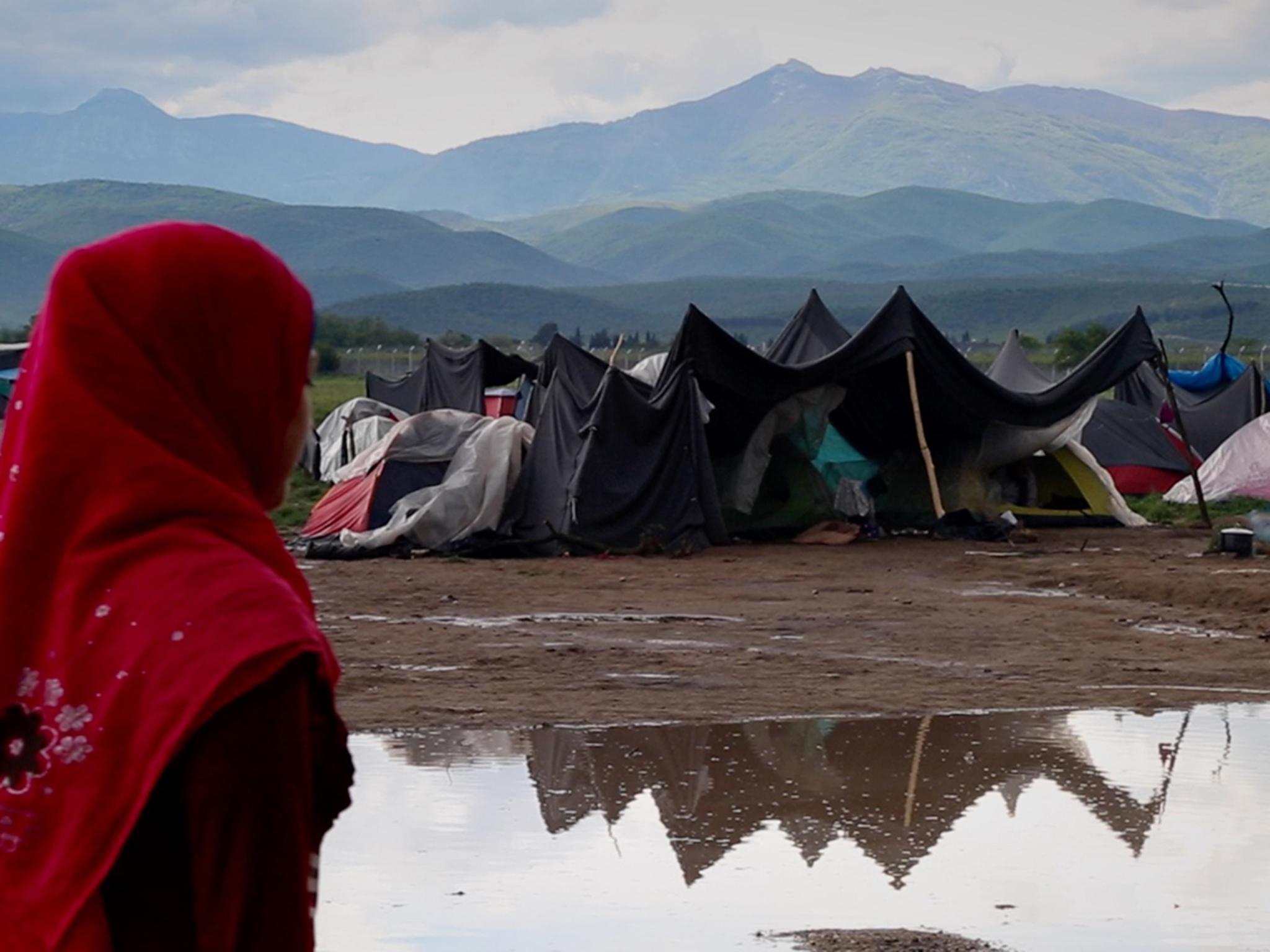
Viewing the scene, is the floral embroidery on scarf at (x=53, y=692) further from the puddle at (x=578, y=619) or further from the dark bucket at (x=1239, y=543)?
the dark bucket at (x=1239, y=543)

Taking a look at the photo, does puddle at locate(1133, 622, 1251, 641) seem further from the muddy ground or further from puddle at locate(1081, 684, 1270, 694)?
puddle at locate(1081, 684, 1270, 694)

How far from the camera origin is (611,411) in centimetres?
1762

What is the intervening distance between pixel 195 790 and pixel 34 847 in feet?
0.81

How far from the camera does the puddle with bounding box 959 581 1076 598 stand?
14.4 m

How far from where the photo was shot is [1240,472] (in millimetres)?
22094

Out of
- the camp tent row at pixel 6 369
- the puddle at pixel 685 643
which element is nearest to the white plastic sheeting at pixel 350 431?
the camp tent row at pixel 6 369

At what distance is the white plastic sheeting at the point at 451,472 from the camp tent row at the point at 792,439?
0.58ft

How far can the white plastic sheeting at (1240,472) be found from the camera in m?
21.9

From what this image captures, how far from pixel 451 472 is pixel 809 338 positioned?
4.69m

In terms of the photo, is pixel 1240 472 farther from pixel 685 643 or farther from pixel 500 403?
pixel 685 643

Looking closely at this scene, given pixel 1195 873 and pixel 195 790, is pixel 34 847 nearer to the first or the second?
pixel 195 790

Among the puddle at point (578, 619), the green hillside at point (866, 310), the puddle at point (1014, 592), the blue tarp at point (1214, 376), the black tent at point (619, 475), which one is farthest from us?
the green hillside at point (866, 310)

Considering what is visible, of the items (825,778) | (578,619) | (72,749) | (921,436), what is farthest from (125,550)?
(921,436)

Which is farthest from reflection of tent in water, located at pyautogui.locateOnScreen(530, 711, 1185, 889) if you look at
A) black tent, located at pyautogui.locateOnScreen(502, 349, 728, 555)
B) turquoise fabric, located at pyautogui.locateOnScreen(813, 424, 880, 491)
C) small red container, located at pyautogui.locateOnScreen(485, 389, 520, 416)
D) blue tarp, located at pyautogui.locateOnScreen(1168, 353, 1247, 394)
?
small red container, located at pyautogui.locateOnScreen(485, 389, 520, 416)
